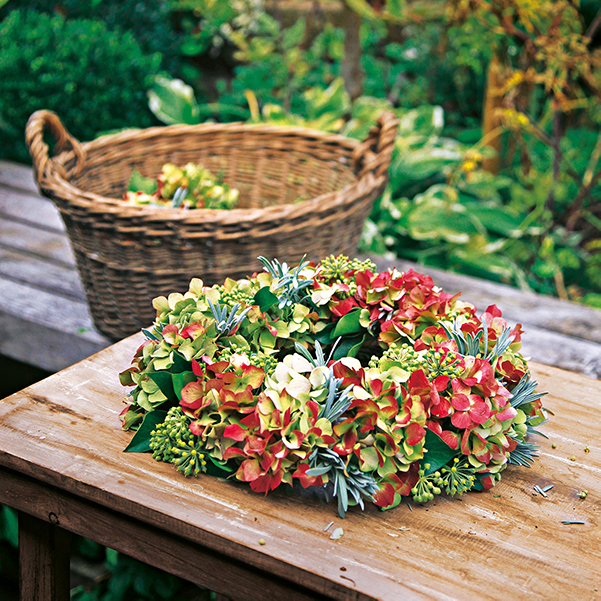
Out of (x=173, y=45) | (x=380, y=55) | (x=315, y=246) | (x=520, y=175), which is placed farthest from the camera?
(x=380, y=55)

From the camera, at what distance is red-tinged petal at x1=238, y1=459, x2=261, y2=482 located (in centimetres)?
53

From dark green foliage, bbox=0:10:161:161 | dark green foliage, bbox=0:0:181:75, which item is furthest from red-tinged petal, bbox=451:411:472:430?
dark green foliage, bbox=0:0:181:75

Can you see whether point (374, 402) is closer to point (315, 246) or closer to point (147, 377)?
point (147, 377)

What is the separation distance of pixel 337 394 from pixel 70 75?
213 centimetres

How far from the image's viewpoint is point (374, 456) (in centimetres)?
53

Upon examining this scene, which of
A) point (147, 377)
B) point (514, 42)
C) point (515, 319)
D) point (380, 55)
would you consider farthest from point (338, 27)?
point (147, 377)

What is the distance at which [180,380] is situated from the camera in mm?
581

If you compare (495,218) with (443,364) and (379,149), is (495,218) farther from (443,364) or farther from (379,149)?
(443,364)

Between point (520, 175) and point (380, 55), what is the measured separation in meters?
1.64

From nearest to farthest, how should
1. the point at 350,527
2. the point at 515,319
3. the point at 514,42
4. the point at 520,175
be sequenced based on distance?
the point at 350,527 → the point at 515,319 → the point at 514,42 → the point at 520,175

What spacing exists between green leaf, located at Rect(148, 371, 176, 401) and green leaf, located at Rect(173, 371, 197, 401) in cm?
2

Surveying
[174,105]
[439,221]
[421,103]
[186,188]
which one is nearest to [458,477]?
[186,188]

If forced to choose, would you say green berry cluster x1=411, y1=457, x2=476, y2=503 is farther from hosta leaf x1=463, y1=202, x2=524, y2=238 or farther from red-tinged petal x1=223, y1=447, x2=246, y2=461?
hosta leaf x1=463, y1=202, x2=524, y2=238

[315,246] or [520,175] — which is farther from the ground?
[315,246]
